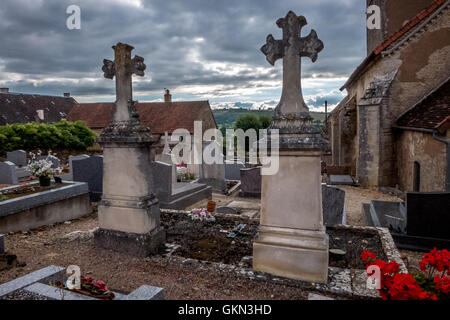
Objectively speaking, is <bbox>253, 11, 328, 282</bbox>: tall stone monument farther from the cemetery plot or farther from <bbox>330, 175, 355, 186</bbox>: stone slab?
<bbox>330, 175, 355, 186</bbox>: stone slab

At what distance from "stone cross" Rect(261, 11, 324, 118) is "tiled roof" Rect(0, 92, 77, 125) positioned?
33.9 meters

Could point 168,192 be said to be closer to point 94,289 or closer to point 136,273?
point 136,273

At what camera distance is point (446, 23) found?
12250 mm

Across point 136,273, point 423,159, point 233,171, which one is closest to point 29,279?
point 136,273

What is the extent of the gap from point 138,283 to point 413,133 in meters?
11.8

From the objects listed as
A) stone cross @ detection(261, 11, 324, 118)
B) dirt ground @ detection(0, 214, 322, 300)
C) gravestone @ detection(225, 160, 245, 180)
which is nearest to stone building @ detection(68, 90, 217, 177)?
gravestone @ detection(225, 160, 245, 180)

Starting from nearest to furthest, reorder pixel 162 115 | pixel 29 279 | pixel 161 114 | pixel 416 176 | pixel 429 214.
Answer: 1. pixel 29 279
2. pixel 429 214
3. pixel 416 176
4. pixel 162 115
5. pixel 161 114

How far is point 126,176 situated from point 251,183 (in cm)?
714

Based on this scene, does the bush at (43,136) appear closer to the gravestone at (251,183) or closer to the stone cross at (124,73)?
the gravestone at (251,183)

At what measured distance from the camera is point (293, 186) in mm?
3971

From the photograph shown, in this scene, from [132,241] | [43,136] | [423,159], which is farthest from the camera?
[43,136]

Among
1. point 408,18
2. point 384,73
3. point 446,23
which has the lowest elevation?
point 384,73
